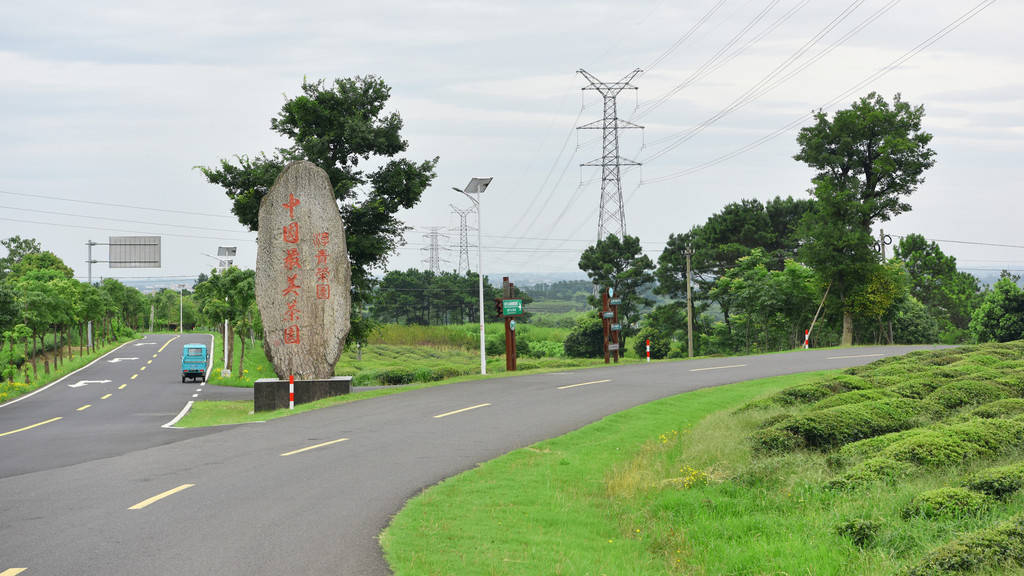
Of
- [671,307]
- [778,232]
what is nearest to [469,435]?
[671,307]

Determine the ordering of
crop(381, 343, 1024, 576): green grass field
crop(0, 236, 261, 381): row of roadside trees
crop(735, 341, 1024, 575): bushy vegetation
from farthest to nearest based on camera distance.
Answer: crop(0, 236, 261, 381): row of roadside trees < crop(381, 343, 1024, 576): green grass field < crop(735, 341, 1024, 575): bushy vegetation

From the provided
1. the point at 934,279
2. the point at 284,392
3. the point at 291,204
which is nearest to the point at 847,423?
the point at 284,392

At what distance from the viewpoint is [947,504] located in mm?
7113

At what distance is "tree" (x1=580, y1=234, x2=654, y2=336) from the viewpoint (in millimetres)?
65188

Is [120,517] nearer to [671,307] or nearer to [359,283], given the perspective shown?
[359,283]

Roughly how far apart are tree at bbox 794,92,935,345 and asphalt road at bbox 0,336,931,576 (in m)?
26.4

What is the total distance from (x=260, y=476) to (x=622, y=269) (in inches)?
2315

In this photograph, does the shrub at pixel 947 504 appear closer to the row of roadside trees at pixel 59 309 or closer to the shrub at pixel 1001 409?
the shrub at pixel 1001 409

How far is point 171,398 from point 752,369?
25.0 m

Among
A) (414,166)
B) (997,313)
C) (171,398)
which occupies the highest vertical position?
(414,166)

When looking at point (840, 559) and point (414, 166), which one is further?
point (414, 166)

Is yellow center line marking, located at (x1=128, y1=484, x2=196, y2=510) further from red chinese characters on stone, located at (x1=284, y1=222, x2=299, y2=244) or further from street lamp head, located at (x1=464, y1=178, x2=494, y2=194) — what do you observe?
street lamp head, located at (x1=464, y1=178, x2=494, y2=194)

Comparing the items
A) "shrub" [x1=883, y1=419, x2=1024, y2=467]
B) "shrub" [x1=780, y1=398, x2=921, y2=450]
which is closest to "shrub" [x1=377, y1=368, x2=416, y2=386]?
"shrub" [x1=780, y1=398, x2=921, y2=450]

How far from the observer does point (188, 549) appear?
724 cm
